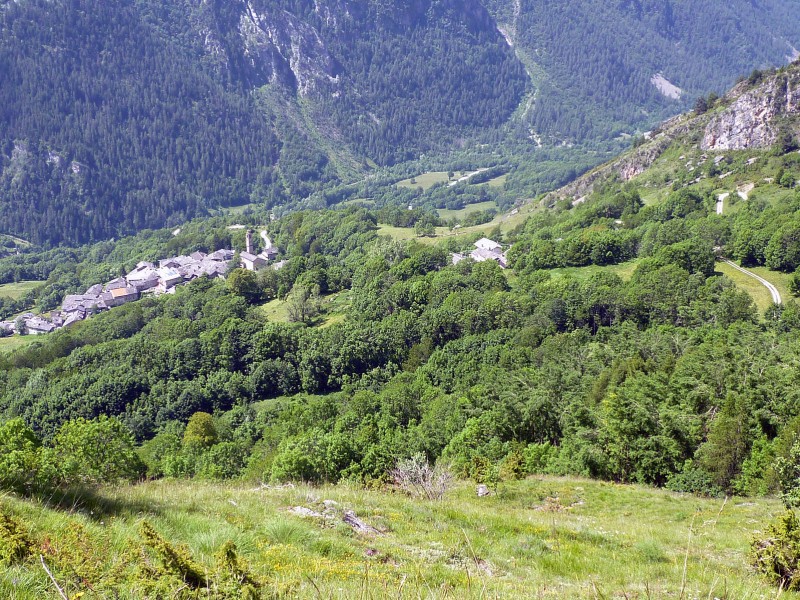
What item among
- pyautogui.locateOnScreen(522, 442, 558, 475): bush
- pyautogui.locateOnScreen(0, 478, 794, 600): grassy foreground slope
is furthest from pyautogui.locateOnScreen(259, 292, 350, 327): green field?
pyautogui.locateOnScreen(0, 478, 794, 600): grassy foreground slope

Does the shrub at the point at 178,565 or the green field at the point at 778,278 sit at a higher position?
the shrub at the point at 178,565

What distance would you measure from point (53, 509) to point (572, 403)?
1400 inches

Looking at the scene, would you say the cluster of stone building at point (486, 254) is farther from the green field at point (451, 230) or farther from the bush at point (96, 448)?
the bush at point (96, 448)

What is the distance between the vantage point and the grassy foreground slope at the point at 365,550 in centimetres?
557

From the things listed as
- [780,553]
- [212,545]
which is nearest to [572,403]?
[780,553]

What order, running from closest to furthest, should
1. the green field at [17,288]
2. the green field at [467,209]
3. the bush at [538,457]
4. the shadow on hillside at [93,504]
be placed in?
1. the shadow on hillside at [93,504]
2. the bush at [538,457]
3. the green field at [17,288]
4. the green field at [467,209]

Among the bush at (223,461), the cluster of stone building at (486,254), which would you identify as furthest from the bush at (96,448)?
the cluster of stone building at (486,254)

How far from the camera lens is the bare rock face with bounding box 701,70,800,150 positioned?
10400cm

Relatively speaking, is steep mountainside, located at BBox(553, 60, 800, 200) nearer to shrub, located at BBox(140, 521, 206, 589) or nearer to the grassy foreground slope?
the grassy foreground slope

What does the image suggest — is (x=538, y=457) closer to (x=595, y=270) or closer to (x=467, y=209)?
(x=595, y=270)

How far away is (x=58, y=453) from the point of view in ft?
102

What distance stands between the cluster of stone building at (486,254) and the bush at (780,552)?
81628mm

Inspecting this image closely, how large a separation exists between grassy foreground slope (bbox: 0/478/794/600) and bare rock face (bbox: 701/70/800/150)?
11260 centimetres

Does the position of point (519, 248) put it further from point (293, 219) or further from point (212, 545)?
point (212, 545)
